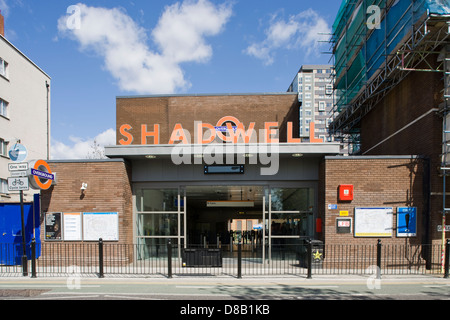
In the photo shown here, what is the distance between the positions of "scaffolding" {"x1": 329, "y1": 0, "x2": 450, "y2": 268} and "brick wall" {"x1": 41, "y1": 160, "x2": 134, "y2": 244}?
38.4 ft

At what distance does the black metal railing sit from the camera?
10.4 m

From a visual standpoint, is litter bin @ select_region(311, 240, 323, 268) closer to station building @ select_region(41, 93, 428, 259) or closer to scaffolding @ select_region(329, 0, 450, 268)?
station building @ select_region(41, 93, 428, 259)

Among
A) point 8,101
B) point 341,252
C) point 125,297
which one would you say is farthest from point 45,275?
point 8,101

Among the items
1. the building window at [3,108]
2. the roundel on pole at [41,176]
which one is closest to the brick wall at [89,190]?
the roundel on pole at [41,176]

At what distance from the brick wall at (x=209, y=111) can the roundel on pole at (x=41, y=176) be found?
281 inches

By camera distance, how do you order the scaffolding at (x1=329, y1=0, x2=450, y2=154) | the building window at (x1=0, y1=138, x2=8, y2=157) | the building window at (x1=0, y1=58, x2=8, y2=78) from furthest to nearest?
1. the building window at (x1=0, y1=58, x2=8, y2=78)
2. the building window at (x1=0, y1=138, x2=8, y2=157)
3. the scaffolding at (x1=329, y1=0, x2=450, y2=154)

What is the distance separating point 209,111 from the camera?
18.9 metres

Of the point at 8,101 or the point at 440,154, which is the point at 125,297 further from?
the point at 8,101

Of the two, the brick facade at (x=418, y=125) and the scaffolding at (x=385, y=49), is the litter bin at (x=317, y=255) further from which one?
the scaffolding at (x=385, y=49)

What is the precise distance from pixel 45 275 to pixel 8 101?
1892cm

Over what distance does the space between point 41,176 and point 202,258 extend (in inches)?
258

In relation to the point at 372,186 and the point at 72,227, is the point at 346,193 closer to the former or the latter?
the point at 372,186

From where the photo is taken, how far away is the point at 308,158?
13086 millimetres

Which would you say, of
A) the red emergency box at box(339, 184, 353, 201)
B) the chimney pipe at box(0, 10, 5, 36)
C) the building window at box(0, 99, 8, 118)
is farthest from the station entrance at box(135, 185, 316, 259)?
the chimney pipe at box(0, 10, 5, 36)
